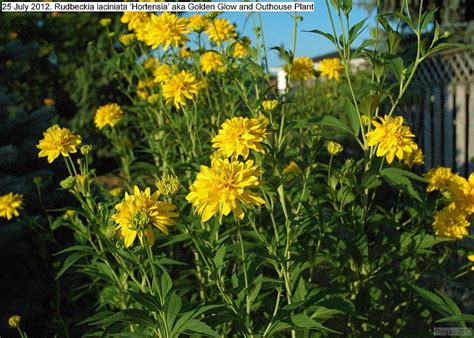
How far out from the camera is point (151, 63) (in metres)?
3.25

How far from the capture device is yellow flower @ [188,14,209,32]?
267 cm

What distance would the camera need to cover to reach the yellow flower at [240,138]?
5.16 ft

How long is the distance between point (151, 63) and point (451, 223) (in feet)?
6.83

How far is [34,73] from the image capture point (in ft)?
20.7

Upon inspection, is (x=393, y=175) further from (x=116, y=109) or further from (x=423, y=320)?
(x=116, y=109)

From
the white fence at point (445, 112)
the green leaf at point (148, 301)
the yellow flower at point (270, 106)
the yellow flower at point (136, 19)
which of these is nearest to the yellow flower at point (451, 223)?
the yellow flower at point (270, 106)

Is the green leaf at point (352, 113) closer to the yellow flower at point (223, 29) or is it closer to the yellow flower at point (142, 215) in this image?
the yellow flower at point (142, 215)

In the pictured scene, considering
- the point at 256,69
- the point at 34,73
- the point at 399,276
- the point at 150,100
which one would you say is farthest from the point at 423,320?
the point at 34,73

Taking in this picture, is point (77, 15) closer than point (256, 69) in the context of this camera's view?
No

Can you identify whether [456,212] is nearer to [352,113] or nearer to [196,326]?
[352,113]

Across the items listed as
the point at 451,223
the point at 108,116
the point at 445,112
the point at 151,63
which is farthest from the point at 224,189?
the point at 445,112

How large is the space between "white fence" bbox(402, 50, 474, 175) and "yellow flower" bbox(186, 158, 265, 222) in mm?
2978

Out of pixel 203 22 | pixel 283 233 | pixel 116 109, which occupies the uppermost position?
pixel 203 22

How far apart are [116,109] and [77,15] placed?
13.6 ft
